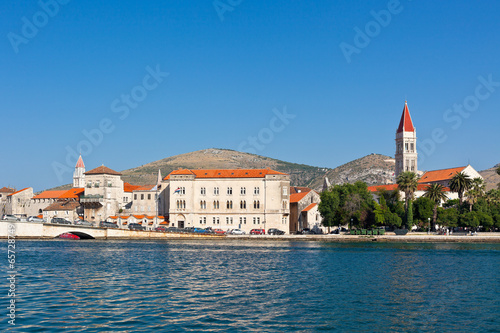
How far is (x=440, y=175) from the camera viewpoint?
12500cm

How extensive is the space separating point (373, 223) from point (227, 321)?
234ft

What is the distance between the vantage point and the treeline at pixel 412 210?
89.2 metres

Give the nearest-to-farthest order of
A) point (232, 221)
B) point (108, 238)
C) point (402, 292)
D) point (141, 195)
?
point (402, 292), point (108, 238), point (232, 221), point (141, 195)

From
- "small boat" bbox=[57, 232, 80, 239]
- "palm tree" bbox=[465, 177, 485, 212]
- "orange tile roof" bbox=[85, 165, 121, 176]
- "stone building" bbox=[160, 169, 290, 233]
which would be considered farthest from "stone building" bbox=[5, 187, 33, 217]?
"palm tree" bbox=[465, 177, 485, 212]

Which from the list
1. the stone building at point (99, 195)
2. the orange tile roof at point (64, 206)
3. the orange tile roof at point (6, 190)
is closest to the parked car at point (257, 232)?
the stone building at point (99, 195)

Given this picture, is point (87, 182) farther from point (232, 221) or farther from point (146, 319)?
point (146, 319)

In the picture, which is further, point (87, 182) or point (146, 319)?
point (87, 182)

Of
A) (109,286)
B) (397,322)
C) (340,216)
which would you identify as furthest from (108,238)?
(397,322)

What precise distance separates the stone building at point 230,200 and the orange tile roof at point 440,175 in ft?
137

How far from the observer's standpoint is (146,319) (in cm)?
2312

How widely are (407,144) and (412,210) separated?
2110 inches

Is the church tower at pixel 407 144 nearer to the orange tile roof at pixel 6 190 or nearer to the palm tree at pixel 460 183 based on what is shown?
the palm tree at pixel 460 183

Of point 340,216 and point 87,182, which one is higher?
point 87,182

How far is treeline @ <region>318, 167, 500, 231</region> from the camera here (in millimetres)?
89188
